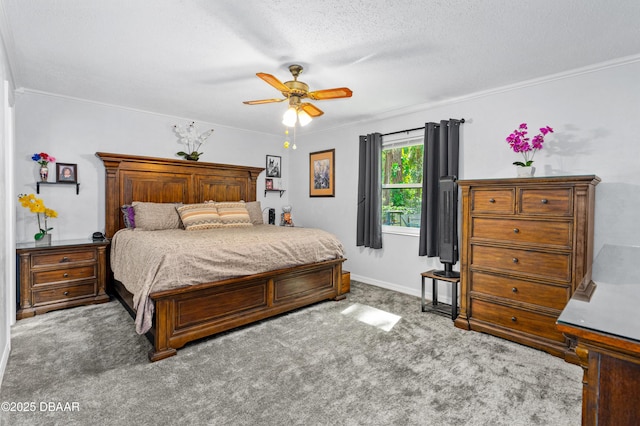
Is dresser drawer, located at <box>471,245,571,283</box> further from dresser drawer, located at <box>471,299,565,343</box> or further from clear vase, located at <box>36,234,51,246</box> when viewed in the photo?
clear vase, located at <box>36,234,51,246</box>

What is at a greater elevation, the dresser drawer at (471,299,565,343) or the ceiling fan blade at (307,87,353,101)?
the ceiling fan blade at (307,87,353,101)

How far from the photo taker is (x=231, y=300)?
9.75ft

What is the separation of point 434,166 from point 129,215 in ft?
12.5

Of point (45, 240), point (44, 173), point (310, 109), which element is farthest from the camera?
point (44, 173)

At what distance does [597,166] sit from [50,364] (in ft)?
15.5

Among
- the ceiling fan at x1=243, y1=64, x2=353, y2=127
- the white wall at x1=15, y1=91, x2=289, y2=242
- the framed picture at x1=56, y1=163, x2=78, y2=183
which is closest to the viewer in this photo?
the ceiling fan at x1=243, y1=64, x2=353, y2=127

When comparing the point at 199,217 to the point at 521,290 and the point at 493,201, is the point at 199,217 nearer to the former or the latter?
the point at 493,201

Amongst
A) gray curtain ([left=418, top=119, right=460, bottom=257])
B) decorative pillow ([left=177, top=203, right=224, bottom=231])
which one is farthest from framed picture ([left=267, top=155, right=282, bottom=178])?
gray curtain ([left=418, top=119, right=460, bottom=257])

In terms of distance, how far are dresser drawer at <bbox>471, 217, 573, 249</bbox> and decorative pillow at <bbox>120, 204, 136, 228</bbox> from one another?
12.8ft

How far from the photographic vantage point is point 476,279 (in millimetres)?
3080

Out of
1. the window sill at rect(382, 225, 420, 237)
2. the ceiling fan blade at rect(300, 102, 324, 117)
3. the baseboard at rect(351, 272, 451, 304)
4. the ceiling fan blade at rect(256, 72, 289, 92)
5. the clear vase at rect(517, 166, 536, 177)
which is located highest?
the ceiling fan blade at rect(256, 72, 289, 92)

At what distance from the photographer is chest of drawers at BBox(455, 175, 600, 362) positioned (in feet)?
8.30

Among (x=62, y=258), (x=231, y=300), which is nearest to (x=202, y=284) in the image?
(x=231, y=300)

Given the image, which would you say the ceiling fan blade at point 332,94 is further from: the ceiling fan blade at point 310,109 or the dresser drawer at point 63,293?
the dresser drawer at point 63,293
